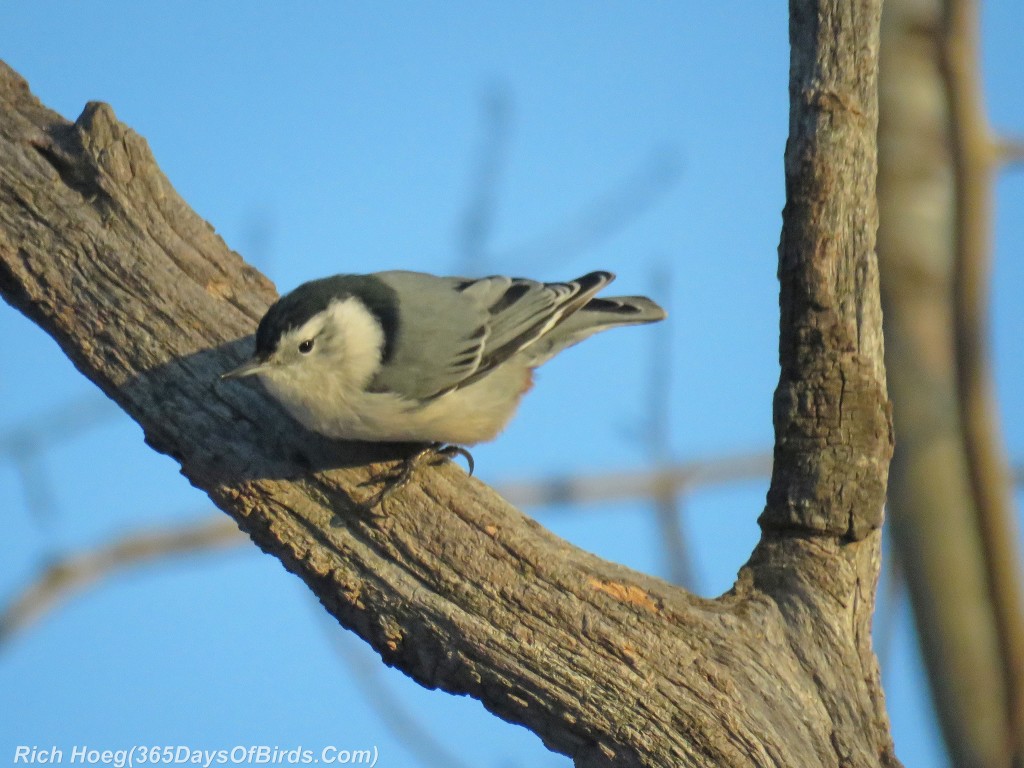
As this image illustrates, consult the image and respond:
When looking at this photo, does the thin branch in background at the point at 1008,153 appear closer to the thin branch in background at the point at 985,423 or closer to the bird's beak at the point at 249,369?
the thin branch in background at the point at 985,423

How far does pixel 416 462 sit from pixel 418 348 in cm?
36

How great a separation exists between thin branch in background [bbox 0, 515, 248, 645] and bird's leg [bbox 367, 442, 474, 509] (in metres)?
1.52

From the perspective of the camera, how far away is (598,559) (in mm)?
2543

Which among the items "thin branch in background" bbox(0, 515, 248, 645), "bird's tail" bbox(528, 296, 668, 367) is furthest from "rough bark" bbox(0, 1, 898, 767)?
"thin branch in background" bbox(0, 515, 248, 645)

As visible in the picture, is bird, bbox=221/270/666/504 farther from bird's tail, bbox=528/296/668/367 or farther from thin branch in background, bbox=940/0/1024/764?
thin branch in background, bbox=940/0/1024/764

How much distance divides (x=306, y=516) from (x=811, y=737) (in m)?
1.26

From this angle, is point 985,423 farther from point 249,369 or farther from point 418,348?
point 249,369

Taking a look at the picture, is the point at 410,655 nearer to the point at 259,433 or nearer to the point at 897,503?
the point at 259,433

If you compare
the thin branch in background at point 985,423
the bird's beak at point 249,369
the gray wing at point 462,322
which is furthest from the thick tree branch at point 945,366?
the bird's beak at point 249,369

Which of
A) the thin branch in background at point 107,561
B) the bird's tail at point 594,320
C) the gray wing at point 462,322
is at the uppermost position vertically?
the bird's tail at point 594,320

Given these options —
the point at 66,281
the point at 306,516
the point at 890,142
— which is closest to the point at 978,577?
the point at 890,142

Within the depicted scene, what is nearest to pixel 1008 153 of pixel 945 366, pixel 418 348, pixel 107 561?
pixel 945 366

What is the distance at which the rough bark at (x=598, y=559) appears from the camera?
237 centimetres

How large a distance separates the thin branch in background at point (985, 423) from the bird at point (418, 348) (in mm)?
1103
